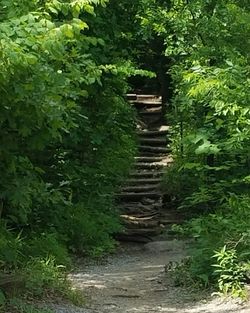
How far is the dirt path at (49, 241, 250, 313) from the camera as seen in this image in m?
5.85

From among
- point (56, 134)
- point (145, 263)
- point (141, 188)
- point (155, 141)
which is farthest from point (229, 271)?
point (155, 141)

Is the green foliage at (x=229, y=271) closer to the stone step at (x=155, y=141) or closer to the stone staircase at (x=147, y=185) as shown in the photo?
the stone staircase at (x=147, y=185)

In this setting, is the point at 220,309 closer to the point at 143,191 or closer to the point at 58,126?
the point at 58,126

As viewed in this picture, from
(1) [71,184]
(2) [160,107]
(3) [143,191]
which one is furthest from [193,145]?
(2) [160,107]

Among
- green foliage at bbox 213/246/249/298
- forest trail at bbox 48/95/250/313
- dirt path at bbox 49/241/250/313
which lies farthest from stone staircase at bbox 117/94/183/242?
green foliage at bbox 213/246/249/298

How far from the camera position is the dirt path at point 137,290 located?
5.85m

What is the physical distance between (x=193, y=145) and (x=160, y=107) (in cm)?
1171

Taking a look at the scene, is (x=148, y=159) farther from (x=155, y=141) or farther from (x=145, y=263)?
(x=145, y=263)

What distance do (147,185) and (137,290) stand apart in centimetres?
726

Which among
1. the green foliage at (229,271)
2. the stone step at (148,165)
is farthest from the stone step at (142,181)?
the green foliage at (229,271)

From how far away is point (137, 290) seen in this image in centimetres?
686

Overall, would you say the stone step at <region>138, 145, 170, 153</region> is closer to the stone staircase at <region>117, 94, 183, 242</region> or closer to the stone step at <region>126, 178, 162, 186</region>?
the stone staircase at <region>117, 94, 183, 242</region>

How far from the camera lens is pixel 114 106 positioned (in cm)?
1042

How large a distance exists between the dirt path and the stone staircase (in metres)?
1.78
